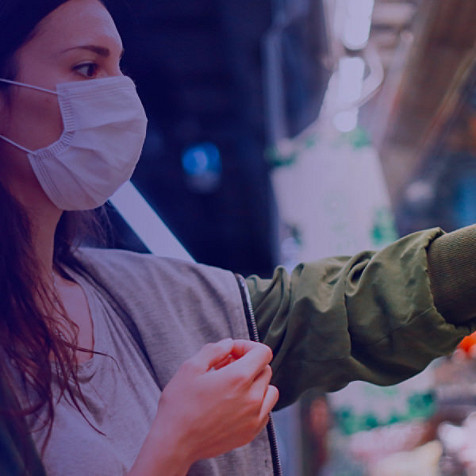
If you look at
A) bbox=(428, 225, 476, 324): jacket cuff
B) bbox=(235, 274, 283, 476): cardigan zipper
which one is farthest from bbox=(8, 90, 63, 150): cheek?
bbox=(428, 225, 476, 324): jacket cuff

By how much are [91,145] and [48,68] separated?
11 centimetres

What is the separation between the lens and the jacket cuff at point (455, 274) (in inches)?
33.9

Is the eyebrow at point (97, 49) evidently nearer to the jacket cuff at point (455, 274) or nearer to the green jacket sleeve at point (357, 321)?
the green jacket sleeve at point (357, 321)

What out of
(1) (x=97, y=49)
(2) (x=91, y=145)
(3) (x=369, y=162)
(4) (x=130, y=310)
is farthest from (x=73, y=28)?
(3) (x=369, y=162)

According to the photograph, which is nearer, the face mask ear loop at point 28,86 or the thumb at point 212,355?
the thumb at point 212,355

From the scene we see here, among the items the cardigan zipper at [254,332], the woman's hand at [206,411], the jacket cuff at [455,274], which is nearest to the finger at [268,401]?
the woman's hand at [206,411]

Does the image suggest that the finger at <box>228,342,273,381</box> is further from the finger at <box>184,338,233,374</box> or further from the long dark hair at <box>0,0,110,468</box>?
the long dark hair at <box>0,0,110,468</box>

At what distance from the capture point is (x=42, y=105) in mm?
834

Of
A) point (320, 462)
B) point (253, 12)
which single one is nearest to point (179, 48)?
point (253, 12)

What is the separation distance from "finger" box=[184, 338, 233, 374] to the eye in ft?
1.33

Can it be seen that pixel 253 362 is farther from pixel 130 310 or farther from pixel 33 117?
pixel 33 117

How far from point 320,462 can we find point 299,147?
1.17m

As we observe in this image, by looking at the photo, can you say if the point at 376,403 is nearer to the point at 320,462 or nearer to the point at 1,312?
the point at 320,462

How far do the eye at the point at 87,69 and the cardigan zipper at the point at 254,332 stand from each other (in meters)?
0.37
